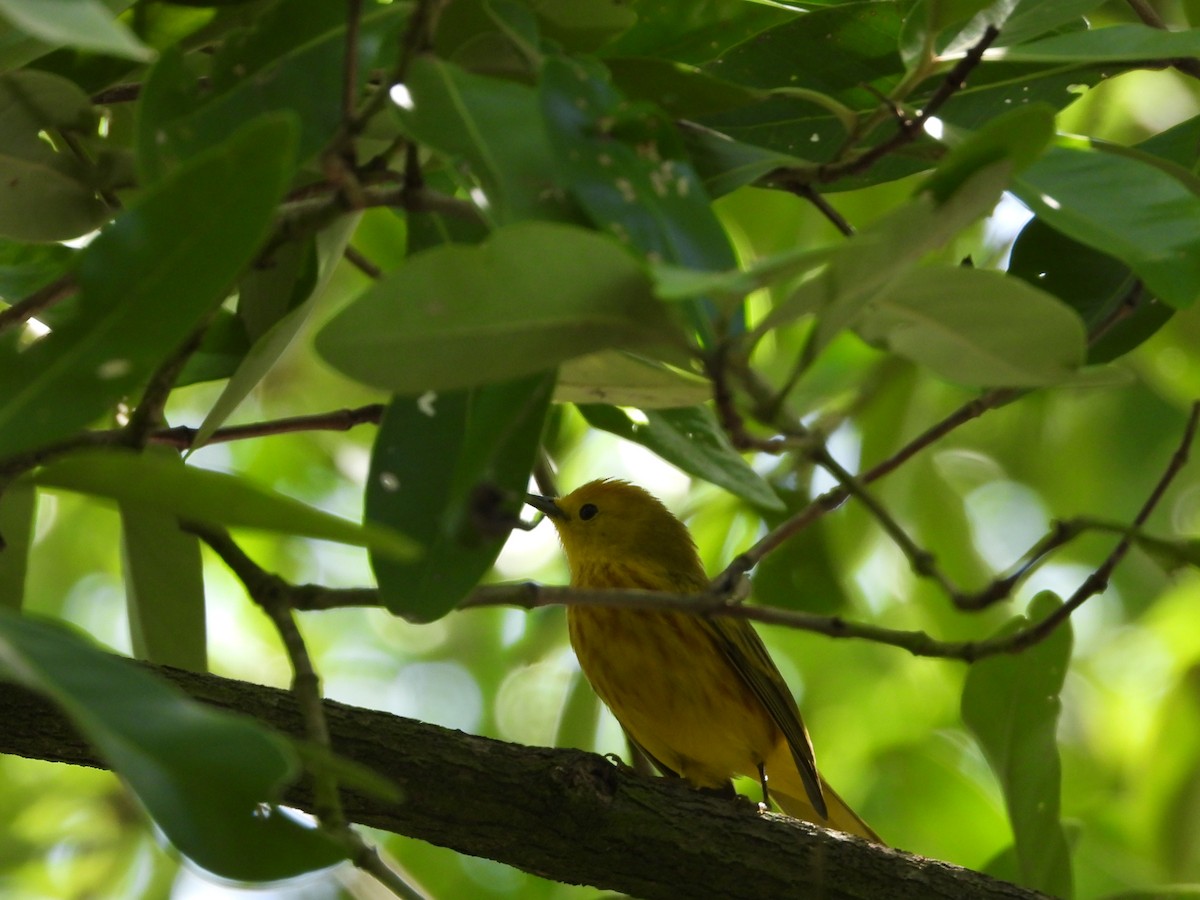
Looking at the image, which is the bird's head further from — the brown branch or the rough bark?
the brown branch

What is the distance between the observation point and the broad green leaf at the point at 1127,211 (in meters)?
1.46

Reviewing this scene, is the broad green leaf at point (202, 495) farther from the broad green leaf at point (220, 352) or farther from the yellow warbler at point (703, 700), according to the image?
the yellow warbler at point (703, 700)

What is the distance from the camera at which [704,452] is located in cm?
190

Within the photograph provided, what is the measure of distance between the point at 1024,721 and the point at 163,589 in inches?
65.8

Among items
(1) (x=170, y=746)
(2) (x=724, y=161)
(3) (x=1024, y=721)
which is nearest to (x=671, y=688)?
(3) (x=1024, y=721)

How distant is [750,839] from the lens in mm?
2492

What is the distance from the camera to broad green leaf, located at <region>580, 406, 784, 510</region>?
1.85 meters

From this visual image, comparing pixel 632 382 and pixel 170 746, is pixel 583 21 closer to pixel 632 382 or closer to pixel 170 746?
pixel 632 382

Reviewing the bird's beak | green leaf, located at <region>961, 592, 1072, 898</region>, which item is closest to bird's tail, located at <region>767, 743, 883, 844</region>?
green leaf, located at <region>961, 592, 1072, 898</region>

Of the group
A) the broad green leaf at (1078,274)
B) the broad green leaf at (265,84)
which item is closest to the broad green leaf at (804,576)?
the broad green leaf at (1078,274)

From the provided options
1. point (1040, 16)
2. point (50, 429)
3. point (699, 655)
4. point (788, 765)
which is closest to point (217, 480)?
point (50, 429)

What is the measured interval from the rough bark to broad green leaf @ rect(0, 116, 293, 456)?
2.87ft

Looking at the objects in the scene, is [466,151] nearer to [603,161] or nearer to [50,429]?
[603,161]

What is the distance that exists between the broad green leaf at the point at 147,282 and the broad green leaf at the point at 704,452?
0.77 meters
